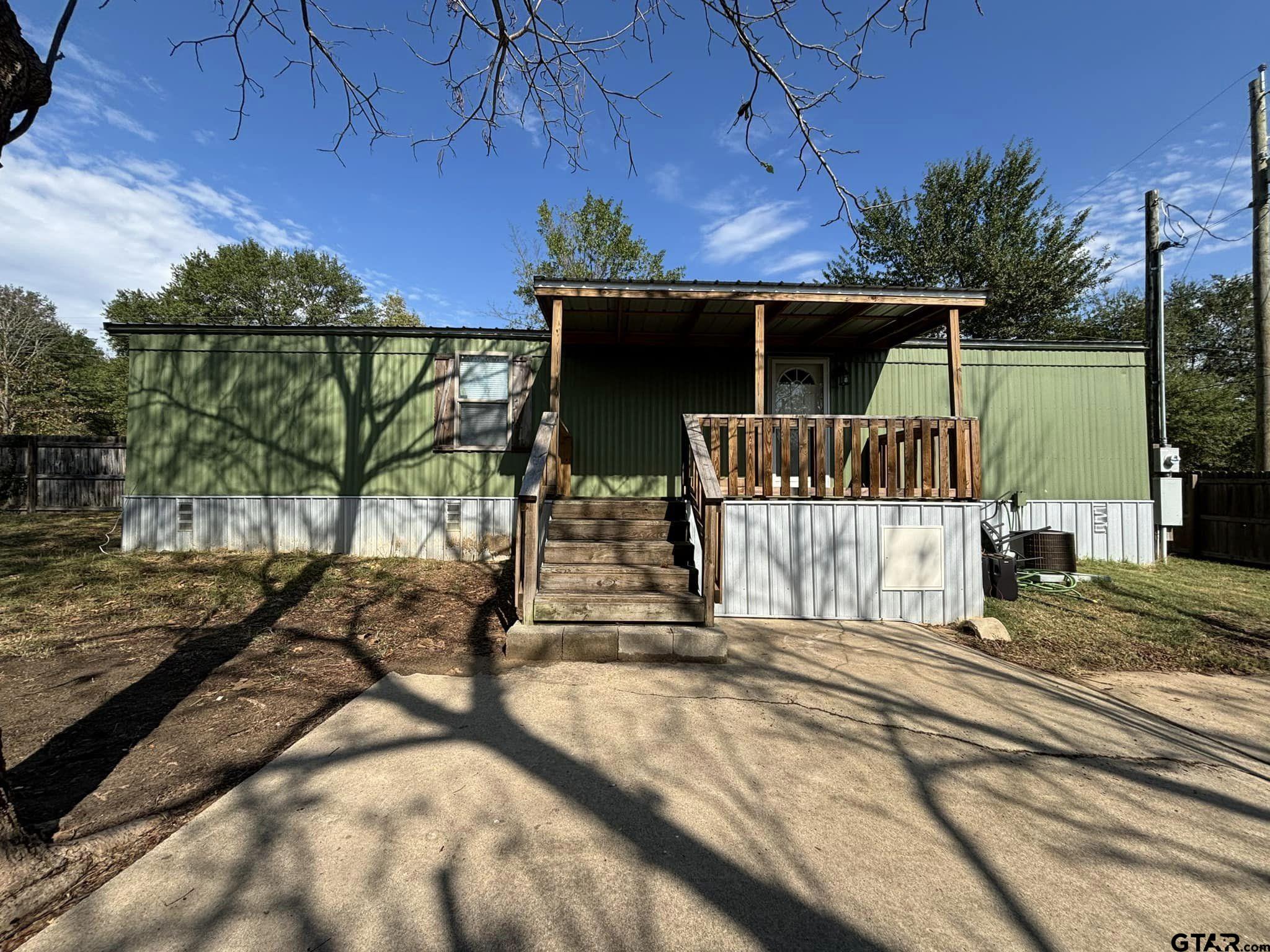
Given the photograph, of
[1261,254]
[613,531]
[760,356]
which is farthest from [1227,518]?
[613,531]

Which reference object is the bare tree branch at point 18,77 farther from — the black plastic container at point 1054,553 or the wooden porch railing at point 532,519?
the black plastic container at point 1054,553

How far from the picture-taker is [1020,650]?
16.3 feet

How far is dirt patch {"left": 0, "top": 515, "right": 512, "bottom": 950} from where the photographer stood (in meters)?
2.55

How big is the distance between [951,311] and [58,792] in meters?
7.93

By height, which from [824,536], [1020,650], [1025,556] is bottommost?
[1020,650]

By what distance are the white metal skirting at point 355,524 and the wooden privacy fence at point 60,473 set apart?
7.21 metres

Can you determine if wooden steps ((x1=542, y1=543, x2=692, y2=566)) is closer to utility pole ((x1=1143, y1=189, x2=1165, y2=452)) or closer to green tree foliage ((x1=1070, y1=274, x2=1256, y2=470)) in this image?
utility pole ((x1=1143, y1=189, x2=1165, y2=452))

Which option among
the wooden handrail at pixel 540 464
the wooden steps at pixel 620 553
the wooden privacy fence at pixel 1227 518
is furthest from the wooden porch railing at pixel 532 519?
the wooden privacy fence at pixel 1227 518

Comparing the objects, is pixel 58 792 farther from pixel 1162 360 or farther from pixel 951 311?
pixel 1162 360

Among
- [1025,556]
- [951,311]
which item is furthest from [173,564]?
[1025,556]

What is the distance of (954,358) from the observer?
20.4 ft

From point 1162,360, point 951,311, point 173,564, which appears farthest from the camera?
point 1162,360

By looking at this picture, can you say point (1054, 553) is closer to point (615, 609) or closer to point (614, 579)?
point (614, 579)

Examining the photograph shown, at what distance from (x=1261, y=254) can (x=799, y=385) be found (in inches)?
378
